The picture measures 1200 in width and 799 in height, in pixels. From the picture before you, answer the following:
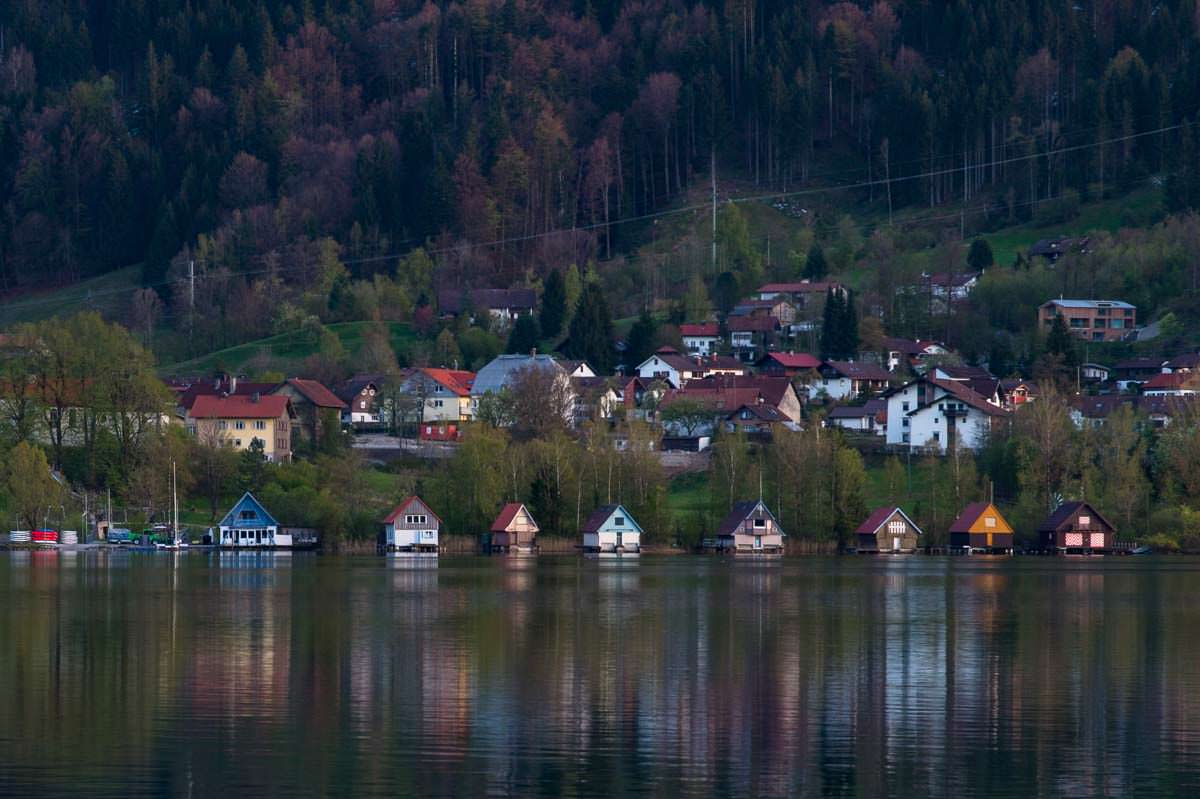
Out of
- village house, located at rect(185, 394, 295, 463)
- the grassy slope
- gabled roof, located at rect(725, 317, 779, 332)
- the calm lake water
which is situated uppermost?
gabled roof, located at rect(725, 317, 779, 332)

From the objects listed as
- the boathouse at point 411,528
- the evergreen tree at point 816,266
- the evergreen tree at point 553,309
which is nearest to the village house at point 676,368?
the evergreen tree at point 553,309

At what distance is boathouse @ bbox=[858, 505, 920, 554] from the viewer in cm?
10919

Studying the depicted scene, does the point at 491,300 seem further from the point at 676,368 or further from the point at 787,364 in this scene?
the point at 787,364

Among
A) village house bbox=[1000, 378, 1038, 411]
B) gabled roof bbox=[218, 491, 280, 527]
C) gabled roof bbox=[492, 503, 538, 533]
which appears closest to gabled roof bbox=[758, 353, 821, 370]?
village house bbox=[1000, 378, 1038, 411]

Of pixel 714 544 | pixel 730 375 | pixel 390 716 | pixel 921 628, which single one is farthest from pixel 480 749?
pixel 730 375

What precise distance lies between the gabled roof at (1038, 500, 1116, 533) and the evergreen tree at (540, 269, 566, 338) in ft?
255

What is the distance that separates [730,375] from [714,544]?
49.4 meters

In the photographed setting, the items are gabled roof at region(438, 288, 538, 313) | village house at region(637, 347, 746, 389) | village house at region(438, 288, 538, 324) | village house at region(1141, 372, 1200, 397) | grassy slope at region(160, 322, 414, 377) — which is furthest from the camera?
gabled roof at region(438, 288, 538, 313)

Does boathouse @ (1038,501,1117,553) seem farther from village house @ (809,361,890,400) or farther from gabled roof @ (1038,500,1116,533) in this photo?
village house @ (809,361,890,400)

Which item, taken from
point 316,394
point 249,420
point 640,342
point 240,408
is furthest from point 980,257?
point 240,408

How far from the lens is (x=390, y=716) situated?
33.7 meters

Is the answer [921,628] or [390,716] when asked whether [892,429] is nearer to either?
[921,628]

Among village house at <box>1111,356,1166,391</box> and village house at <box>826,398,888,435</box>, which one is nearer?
village house at <box>826,398,888,435</box>

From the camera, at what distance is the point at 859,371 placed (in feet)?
511
